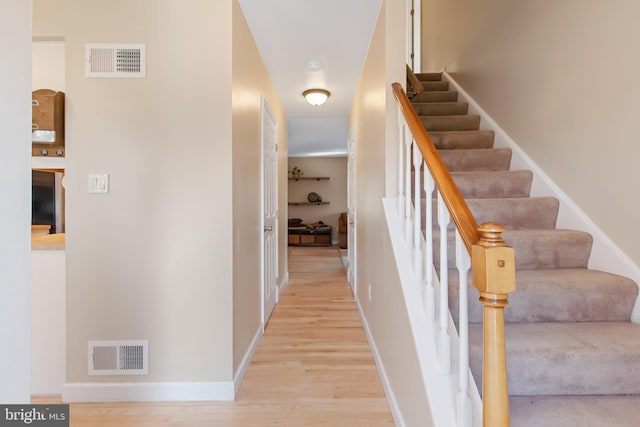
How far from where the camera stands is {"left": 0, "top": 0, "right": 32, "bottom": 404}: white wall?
2.59 ft

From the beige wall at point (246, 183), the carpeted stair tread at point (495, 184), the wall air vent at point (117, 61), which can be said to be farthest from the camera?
the carpeted stair tread at point (495, 184)

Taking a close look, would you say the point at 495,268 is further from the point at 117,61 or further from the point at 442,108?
the point at 442,108

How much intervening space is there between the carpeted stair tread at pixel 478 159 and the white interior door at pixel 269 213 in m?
1.56

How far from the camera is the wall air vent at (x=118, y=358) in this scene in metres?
1.80

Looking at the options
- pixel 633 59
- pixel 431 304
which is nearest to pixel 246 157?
pixel 431 304

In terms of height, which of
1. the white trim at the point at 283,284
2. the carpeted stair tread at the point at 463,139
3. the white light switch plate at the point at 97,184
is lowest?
the white trim at the point at 283,284

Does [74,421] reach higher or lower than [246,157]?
lower

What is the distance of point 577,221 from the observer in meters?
1.70

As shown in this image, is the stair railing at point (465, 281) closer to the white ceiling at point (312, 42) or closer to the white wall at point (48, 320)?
the white ceiling at point (312, 42)

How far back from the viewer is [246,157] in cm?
218

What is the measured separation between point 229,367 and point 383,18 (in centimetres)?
240

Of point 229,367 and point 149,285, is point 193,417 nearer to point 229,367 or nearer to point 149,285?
point 229,367

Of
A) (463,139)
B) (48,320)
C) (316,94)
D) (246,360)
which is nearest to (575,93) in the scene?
(463,139)

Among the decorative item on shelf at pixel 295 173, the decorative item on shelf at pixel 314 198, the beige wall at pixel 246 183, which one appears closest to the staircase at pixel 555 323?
the beige wall at pixel 246 183
